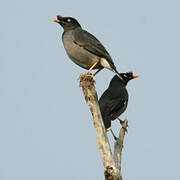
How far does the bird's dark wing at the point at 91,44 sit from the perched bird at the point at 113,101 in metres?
1.53

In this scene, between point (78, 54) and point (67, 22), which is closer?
point (78, 54)

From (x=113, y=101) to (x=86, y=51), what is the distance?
2077mm

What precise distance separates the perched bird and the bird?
134 centimetres

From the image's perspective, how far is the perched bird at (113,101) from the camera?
10203mm

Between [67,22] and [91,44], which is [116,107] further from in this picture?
[67,22]

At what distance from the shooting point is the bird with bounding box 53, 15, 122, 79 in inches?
357

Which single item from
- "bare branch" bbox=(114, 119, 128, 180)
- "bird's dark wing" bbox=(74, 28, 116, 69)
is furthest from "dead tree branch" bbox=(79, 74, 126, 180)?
"bird's dark wing" bbox=(74, 28, 116, 69)

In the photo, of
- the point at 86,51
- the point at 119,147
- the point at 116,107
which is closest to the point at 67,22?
the point at 86,51

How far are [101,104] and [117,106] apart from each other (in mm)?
434

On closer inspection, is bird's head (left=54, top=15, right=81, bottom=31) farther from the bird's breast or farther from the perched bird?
the perched bird

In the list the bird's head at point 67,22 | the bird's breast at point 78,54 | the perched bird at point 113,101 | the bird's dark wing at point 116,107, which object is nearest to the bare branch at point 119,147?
the perched bird at point 113,101

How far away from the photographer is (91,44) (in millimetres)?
9195

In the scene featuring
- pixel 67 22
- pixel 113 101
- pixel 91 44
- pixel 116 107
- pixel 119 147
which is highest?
pixel 67 22

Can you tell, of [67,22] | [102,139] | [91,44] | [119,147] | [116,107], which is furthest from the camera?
[116,107]
